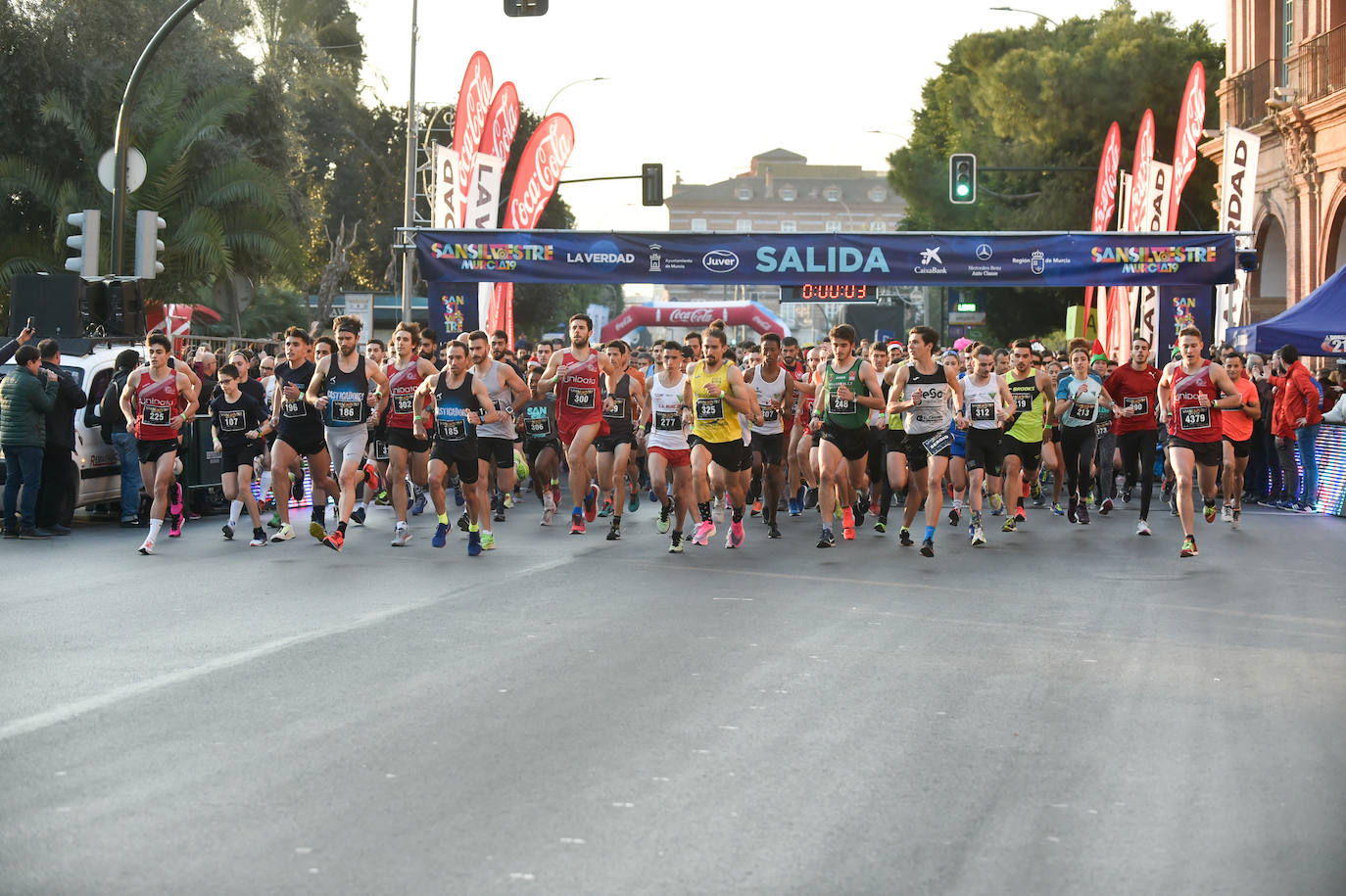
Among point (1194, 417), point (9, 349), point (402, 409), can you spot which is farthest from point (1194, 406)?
point (9, 349)

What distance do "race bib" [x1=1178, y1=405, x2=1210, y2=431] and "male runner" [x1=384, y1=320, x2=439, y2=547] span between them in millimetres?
6483

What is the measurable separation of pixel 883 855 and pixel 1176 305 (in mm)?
19021

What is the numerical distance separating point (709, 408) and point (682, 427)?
1.06 feet

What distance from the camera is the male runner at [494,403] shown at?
13250 millimetres

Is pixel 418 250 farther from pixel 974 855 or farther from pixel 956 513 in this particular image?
pixel 974 855

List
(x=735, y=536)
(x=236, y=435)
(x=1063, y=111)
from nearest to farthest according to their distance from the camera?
(x=735, y=536), (x=236, y=435), (x=1063, y=111)

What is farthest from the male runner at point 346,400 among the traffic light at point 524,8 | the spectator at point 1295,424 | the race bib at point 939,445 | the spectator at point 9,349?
the spectator at point 1295,424

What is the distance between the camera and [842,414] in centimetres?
1393

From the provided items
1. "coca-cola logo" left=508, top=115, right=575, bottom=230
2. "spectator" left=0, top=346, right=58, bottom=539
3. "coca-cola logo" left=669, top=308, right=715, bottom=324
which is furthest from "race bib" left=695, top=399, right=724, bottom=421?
"coca-cola logo" left=669, top=308, right=715, bottom=324

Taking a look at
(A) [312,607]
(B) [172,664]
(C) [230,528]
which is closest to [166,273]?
(C) [230,528]

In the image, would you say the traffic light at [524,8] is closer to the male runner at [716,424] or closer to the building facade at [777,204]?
the male runner at [716,424]

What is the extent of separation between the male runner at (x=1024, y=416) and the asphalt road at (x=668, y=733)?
4.21m

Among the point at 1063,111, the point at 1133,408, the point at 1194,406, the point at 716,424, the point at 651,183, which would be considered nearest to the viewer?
the point at 1194,406

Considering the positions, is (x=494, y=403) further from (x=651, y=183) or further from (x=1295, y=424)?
(x=651, y=183)
